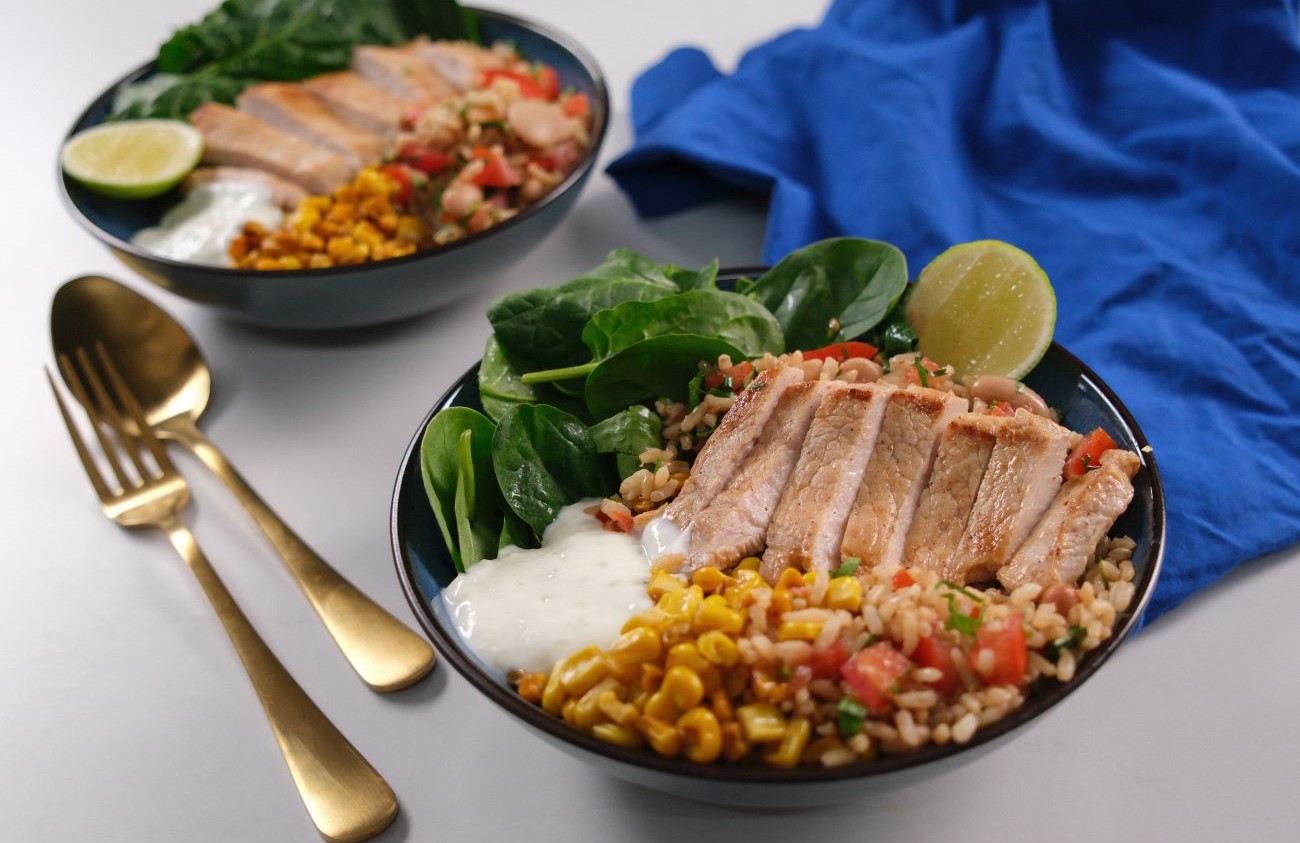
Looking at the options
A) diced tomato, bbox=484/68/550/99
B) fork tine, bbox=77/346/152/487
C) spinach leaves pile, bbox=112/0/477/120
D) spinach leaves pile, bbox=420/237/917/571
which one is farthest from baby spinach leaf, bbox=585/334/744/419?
spinach leaves pile, bbox=112/0/477/120

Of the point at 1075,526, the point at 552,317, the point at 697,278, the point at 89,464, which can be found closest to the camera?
the point at 1075,526

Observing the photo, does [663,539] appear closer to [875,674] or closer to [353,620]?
[875,674]

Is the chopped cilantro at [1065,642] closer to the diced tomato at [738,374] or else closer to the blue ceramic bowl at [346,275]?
the diced tomato at [738,374]

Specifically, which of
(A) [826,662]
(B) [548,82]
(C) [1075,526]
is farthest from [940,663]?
(B) [548,82]

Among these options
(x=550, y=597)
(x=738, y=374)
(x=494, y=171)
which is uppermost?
(x=494, y=171)

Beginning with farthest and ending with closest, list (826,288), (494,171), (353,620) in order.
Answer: (494,171) → (826,288) → (353,620)
